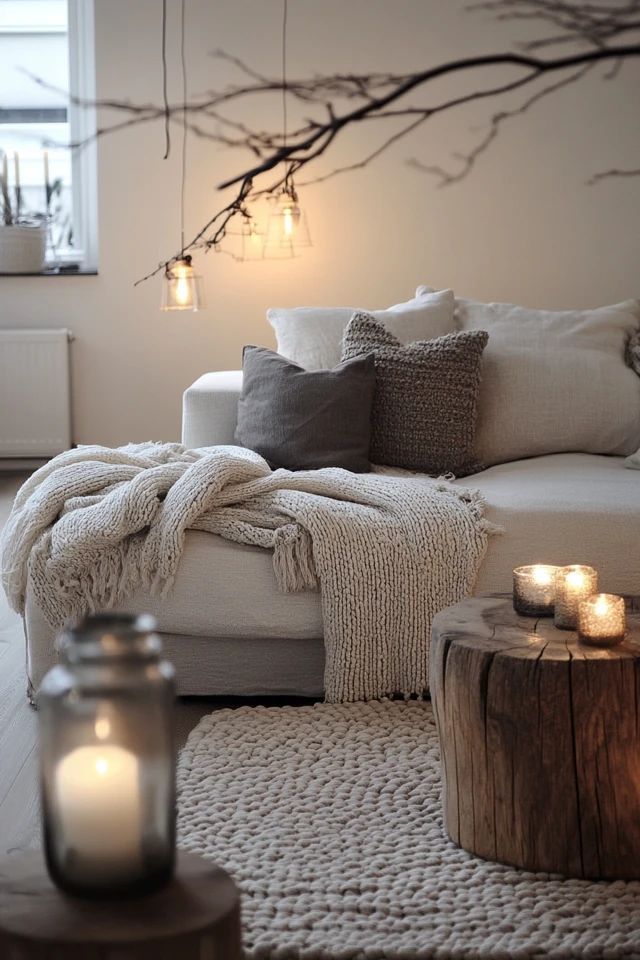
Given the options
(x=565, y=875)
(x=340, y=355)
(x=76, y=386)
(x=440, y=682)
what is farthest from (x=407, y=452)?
(x=76, y=386)

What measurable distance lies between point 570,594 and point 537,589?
0.08 m

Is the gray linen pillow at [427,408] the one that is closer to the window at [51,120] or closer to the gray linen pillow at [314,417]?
the gray linen pillow at [314,417]

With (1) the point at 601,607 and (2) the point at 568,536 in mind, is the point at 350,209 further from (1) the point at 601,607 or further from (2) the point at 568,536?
(1) the point at 601,607

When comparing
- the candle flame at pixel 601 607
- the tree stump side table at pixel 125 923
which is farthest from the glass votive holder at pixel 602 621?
the tree stump side table at pixel 125 923

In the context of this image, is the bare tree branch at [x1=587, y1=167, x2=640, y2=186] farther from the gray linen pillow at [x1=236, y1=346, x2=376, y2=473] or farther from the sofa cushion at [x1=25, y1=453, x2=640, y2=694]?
the sofa cushion at [x1=25, y1=453, x2=640, y2=694]

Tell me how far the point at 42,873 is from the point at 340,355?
2273mm

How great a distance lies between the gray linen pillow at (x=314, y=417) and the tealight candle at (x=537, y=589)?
1.05 metres

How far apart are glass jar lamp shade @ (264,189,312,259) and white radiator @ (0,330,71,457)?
0.91 metres

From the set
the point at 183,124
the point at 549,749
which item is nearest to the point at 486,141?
the point at 183,124

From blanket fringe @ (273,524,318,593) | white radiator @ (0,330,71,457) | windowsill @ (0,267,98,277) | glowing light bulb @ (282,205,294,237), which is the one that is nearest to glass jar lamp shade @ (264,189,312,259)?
glowing light bulb @ (282,205,294,237)

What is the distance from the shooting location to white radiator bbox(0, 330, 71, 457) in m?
4.85

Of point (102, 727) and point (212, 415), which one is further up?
point (212, 415)

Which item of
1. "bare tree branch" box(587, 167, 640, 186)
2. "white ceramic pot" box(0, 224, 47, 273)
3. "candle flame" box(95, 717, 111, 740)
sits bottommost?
"candle flame" box(95, 717, 111, 740)

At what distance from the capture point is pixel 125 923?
1.02 m
